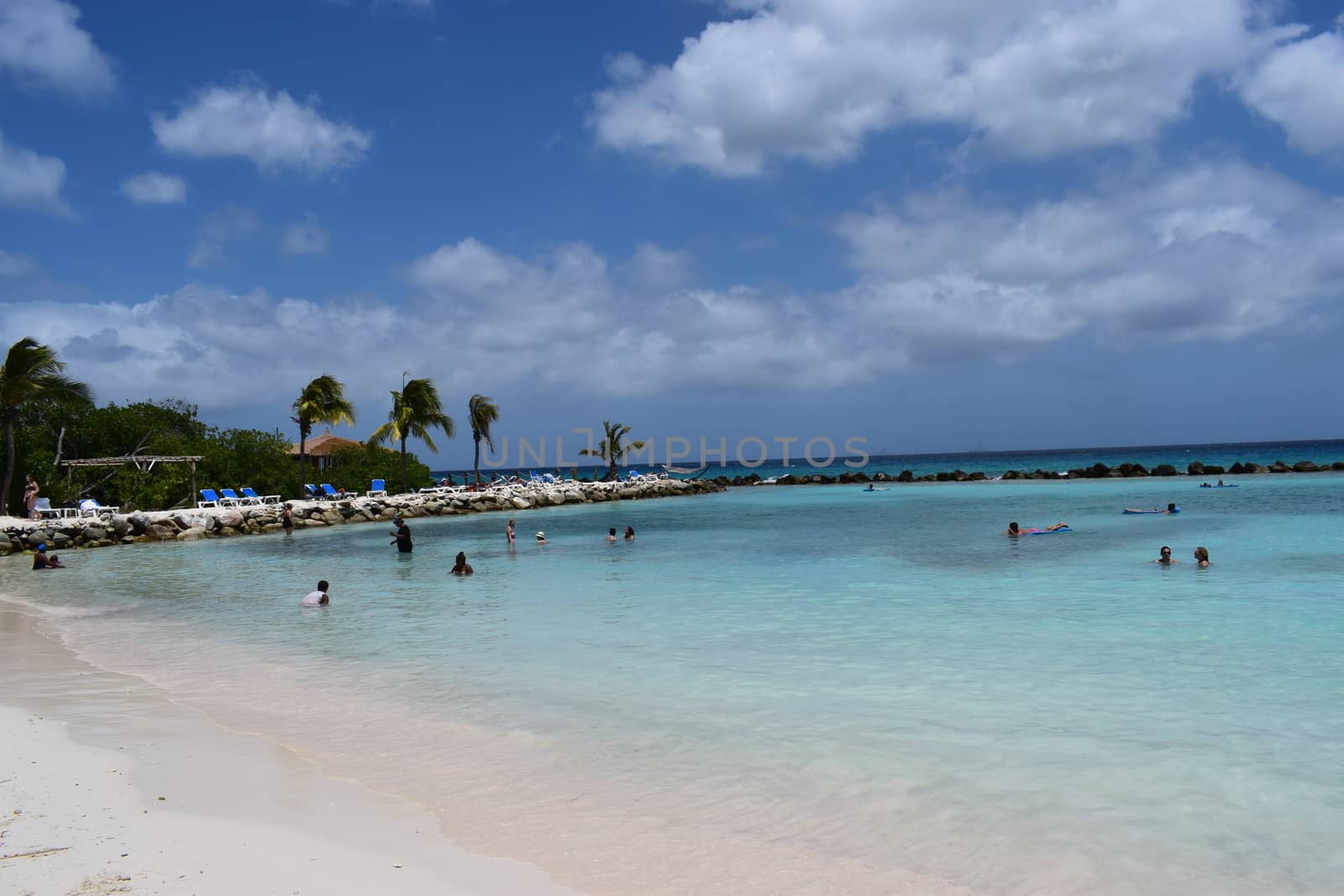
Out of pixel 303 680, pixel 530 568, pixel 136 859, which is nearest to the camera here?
pixel 136 859

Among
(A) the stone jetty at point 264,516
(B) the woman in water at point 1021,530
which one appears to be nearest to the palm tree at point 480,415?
(A) the stone jetty at point 264,516

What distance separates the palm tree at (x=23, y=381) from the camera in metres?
24.9

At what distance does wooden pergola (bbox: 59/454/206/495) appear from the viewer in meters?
28.8

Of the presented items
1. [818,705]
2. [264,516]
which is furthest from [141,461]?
[818,705]

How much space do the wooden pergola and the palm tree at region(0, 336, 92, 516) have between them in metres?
2.30

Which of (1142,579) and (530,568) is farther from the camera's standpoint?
(530,568)

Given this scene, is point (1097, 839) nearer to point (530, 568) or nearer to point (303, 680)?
point (303, 680)

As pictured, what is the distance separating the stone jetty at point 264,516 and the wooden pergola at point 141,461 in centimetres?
198

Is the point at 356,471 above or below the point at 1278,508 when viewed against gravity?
above

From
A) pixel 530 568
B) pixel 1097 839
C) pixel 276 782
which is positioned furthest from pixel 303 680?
pixel 530 568

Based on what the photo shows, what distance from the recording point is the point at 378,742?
6289 mm

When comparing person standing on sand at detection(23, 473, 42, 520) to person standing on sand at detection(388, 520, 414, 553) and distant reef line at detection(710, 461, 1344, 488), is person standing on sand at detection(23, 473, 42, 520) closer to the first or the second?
person standing on sand at detection(388, 520, 414, 553)

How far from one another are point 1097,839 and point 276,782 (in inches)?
190

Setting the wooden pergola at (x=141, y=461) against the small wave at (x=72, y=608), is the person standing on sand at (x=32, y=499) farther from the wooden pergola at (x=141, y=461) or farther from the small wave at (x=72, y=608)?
the small wave at (x=72, y=608)
